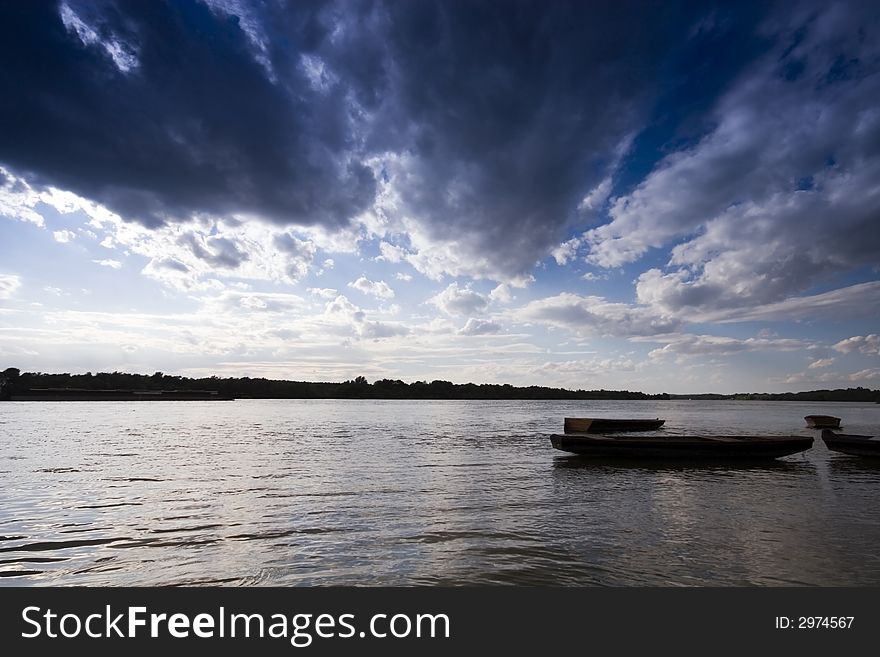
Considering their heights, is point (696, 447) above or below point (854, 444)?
below

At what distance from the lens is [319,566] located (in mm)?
9844

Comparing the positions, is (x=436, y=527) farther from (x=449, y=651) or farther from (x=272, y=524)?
(x=449, y=651)

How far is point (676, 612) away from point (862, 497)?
15.7 metres

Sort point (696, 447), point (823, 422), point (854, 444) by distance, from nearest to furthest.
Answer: point (696, 447)
point (854, 444)
point (823, 422)

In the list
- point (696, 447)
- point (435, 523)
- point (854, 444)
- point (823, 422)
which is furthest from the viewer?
point (823, 422)

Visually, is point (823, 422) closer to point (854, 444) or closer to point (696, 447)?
point (854, 444)

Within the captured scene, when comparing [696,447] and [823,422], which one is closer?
[696,447]

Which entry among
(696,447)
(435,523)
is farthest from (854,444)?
(435,523)

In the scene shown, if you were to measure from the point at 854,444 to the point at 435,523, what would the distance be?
92.2 ft

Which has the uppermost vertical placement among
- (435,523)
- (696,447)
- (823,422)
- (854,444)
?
(823,422)

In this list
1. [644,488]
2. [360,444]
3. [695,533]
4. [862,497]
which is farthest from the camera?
[360,444]

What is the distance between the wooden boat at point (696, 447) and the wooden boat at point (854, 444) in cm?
323

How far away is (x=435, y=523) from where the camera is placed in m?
13.3

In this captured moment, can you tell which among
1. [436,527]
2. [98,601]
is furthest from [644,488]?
[98,601]
